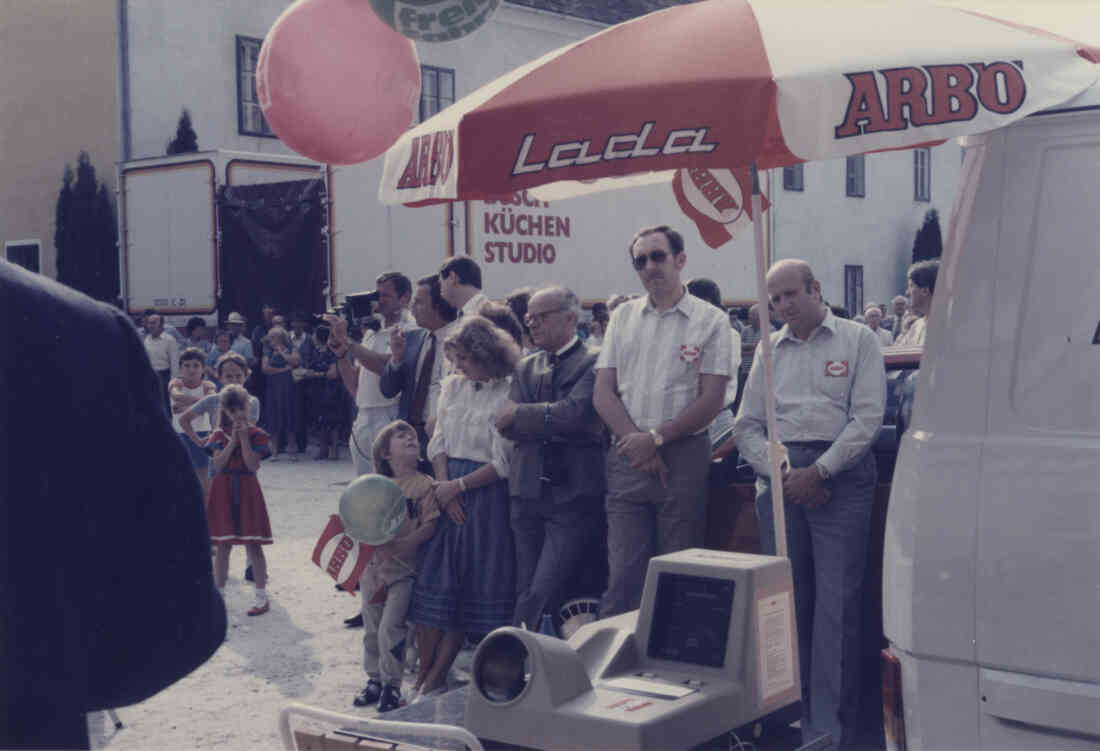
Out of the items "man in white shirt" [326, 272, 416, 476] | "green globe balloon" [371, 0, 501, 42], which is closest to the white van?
"green globe balloon" [371, 0, 501, 42]

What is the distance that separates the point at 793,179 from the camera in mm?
30062

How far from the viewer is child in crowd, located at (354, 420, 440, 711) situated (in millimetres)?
5922

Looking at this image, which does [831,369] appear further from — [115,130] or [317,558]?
[115,130]

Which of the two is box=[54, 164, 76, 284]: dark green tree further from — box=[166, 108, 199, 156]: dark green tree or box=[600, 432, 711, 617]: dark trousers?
box=[600, 432, 711, 617]: dark trousers

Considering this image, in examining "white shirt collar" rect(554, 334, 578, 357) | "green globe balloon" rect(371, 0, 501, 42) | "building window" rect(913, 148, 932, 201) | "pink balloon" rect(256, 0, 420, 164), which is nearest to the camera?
"green globe balloon" rect(371, 0, 501, 42)

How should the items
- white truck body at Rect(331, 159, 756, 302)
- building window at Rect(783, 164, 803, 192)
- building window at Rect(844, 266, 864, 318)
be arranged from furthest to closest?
building window at Rect(844, 266, 864, 318)
building window at Rect(783, 164, 803, 192)
white truck body at Rect(331, 159, 756, 302)

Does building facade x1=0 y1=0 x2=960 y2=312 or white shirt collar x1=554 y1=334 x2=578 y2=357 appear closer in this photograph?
white shirt collar x1=554 y1=334 x2=578 y2=357

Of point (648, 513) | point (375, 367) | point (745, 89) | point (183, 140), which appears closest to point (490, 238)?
point (375, 367)

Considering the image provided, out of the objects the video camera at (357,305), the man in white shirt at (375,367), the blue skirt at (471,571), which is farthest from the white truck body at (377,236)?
the blue skirt at (471,571)

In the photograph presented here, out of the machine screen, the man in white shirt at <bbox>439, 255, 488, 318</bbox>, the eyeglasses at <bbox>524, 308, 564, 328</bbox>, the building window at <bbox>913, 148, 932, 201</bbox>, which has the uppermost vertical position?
the building window at <bbox>913, 148, 932, 201</bbox>

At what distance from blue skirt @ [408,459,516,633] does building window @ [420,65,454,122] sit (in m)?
18.3

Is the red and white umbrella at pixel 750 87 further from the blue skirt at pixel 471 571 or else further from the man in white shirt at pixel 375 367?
the man in white shirt at pixel 375 367

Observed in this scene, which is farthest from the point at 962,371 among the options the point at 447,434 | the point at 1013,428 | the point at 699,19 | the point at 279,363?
the point at 279,363

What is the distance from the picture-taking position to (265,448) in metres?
8.04
